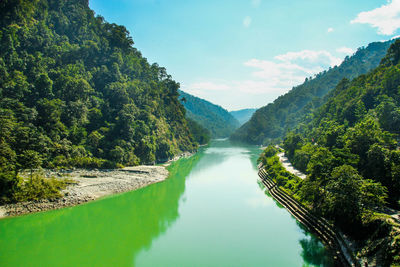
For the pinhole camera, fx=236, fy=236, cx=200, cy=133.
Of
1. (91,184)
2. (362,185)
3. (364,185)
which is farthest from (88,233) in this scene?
(364,185)

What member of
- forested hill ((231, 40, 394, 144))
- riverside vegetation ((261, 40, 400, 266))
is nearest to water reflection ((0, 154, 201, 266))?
riverside vegetation ((261, 40, 400, 266))

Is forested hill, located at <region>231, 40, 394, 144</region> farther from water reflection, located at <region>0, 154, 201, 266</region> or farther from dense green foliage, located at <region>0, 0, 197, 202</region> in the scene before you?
water reflection, located at <region>0, 154, 201, 266</region>

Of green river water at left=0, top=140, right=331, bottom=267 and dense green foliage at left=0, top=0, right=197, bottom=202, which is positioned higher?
dense green foliage at left=0, top=0, right=197, bottom=202

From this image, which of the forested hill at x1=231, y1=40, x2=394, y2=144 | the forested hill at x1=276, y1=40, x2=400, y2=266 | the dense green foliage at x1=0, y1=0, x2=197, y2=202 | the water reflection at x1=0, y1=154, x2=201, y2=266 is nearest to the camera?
the forested hill at x1=276, y1=40, x2=400, y2=266

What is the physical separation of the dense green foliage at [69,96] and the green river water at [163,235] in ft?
21.3

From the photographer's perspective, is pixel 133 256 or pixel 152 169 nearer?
pixel 133 256

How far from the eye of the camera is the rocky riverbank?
2016 cm

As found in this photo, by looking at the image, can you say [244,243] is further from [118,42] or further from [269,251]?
[118,42]

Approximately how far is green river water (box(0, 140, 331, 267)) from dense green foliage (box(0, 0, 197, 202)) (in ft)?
21.3

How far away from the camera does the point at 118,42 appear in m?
61.0

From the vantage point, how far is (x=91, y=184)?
87.9ft

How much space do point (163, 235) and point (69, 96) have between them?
30687 mm

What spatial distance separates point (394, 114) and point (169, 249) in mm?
27998

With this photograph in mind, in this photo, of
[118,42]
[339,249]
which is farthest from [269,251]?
[118,42]
